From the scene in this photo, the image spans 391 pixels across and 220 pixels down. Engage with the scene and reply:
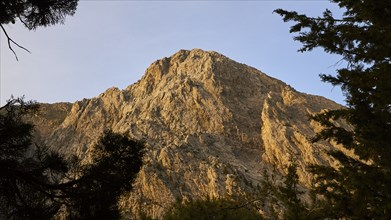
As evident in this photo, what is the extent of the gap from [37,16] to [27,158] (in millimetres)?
2700

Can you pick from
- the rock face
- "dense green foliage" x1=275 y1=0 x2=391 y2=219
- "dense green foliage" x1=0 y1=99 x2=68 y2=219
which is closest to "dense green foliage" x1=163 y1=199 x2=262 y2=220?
"dense green foliage" x1=275 y1=0 x2=391 y2=219

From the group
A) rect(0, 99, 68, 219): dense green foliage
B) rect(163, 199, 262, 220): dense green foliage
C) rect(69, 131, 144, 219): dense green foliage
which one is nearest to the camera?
rect(0, 99, 68, 219): dense green foliage

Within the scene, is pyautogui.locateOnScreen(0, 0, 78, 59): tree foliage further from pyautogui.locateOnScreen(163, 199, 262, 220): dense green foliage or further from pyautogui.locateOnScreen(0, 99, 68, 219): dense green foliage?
pyautogui.locateOnScreen(163, 199, 262, 220): dense green foliage

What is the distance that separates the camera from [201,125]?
250 ft

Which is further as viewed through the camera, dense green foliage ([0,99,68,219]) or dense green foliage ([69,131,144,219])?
dense green foliage ([69,131,144,219])

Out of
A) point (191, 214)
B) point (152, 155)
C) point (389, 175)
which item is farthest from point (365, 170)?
point (152, 155)

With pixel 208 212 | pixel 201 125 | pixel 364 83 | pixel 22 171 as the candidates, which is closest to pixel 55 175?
pixel 22 171

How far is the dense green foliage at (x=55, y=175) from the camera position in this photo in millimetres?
5871

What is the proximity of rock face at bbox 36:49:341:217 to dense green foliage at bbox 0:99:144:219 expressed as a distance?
42.5 meters

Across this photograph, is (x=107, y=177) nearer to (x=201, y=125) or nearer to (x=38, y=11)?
Result: (x=38, y=11)

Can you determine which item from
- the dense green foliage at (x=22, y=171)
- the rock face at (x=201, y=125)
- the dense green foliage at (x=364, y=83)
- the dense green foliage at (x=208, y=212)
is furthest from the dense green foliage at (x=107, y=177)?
the rock face at (x=201, y=125)

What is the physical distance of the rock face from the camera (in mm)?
57844

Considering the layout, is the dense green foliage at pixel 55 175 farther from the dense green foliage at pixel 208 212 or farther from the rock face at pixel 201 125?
the rock face at pixel 201 125

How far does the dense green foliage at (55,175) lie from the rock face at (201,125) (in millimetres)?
42513
